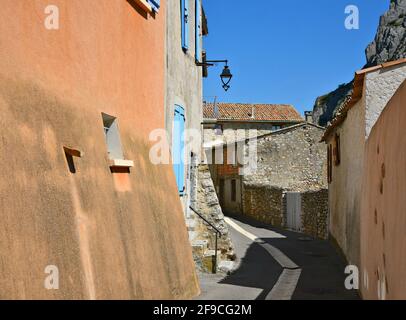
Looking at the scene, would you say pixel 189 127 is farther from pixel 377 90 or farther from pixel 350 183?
pixel 377 90

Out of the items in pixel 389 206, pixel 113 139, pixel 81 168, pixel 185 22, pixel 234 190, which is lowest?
pixel 234 190

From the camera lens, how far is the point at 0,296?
333 cm

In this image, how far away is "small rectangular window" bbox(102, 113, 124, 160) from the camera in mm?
6391

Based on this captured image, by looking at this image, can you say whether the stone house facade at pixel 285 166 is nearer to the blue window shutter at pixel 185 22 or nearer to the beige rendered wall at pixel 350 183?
the beige rendered wall at pixel 350 183

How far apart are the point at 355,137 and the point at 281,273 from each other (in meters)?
3.69

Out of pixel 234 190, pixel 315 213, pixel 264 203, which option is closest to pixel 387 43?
pixel 234 190

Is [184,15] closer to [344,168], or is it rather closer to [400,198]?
[344,168]

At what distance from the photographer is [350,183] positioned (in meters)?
12.2

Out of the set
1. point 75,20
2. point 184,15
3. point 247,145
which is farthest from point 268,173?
point 75,20

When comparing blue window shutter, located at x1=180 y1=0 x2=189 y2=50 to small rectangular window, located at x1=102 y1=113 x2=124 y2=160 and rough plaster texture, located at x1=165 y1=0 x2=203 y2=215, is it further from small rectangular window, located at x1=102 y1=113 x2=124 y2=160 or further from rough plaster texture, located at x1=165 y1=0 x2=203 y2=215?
small rectangular window, located at x1=102 y1=113 x2=124 y2=160

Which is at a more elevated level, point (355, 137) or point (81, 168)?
point (355, 137)

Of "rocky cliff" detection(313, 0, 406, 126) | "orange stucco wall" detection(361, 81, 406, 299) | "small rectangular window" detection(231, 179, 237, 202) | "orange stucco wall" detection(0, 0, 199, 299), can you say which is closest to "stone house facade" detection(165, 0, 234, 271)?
"orange stucco wall" detection(0, 0, 199, 299)

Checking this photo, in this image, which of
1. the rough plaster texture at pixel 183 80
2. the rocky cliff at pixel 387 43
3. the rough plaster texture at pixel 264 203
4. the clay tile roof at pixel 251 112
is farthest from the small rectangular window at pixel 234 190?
the rocky cliff at pixel 387 43

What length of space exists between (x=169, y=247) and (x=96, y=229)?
8.09ft
